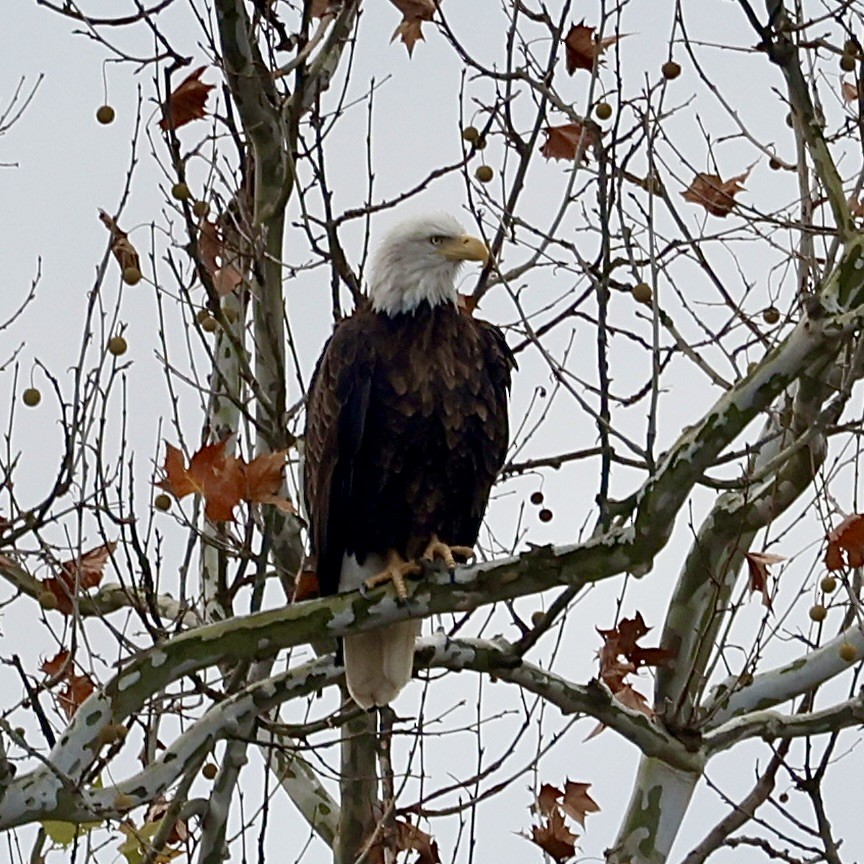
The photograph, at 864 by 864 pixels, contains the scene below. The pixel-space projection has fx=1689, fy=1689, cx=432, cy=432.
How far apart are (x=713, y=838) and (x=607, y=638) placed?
985mm

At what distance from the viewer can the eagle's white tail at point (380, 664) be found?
529cm

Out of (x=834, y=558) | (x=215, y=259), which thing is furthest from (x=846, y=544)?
(x=215, y=259)

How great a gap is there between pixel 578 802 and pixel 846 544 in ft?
4.11

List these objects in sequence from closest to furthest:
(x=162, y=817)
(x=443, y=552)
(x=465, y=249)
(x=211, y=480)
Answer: (x=211, y=480)
(x=162, y=817)
(x=443, y=552)
(x=465, y=249)

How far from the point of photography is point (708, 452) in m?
3.79

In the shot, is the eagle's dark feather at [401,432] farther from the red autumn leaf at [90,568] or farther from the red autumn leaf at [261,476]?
the red autumn leaf at [261,476]

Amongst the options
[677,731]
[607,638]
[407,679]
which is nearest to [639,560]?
[607,638]

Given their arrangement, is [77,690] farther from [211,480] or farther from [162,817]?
[211,480]

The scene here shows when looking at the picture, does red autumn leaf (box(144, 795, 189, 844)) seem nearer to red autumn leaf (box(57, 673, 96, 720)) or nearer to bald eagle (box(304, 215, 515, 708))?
red autumn leaf (box(57, 673, 96, 720))

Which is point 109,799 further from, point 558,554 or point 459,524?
point 459,524

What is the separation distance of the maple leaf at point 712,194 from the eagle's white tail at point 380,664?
5.20 feet

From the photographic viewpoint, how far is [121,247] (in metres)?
4.93

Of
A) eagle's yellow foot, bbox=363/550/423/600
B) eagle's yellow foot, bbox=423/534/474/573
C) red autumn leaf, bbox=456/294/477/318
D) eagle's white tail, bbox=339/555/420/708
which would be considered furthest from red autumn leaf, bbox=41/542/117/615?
red autumn leaf, bbox=456/294/477/318

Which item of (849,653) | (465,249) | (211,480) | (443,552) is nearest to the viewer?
(211,480)
